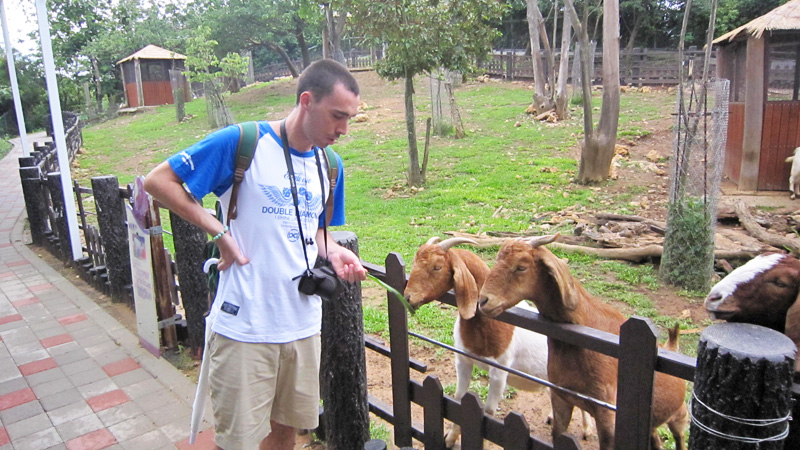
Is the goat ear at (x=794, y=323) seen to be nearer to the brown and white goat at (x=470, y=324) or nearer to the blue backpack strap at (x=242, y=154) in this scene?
the brown and white goat at (x=470, y=324)

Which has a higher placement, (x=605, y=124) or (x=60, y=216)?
(x=605, y=124)

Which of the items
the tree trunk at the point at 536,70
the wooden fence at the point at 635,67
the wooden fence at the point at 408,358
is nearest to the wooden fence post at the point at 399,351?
the wooden fence at the point at 408,358

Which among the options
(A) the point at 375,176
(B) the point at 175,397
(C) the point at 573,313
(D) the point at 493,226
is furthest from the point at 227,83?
(C) the point at 573,313

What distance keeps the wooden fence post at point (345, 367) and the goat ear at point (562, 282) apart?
1102mm

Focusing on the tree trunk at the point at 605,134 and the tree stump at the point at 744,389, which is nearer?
the tree stump at the point at 744,389

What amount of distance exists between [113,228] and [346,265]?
384cm

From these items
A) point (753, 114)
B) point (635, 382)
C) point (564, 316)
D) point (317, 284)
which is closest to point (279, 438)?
point (317, 284)

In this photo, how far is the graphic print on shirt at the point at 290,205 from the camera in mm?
2225

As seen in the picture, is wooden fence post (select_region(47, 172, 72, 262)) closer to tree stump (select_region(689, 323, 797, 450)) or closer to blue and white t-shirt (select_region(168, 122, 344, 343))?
blue and white t-shirt (select_region(168, 122, 344, 343))

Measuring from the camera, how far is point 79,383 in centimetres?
423

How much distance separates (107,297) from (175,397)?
2531 mm

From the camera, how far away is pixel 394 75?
11.3 m

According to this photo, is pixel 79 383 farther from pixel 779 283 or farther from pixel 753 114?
pixel 753 114

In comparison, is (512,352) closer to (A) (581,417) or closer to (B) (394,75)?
(A) (581,417)
